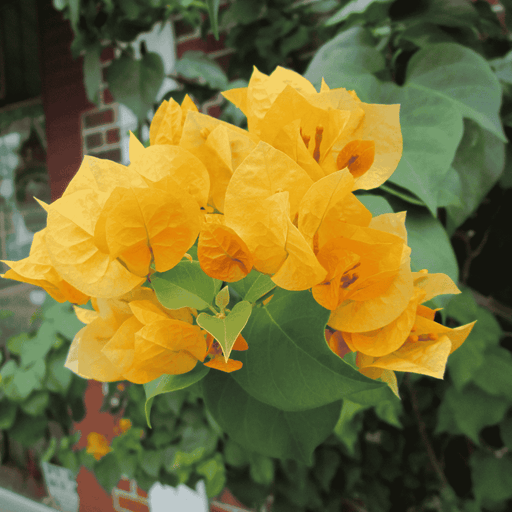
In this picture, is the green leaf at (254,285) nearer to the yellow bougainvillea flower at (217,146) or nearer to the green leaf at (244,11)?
the yellow bougainvillea flower at (217,146)

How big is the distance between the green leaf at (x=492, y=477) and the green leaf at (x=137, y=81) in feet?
2.62

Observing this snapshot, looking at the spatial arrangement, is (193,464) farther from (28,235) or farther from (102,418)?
(28,235)

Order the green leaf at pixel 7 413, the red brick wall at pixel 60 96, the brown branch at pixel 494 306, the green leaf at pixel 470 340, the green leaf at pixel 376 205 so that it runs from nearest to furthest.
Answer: the green leaf at pixel 376 205 → the green leaf at pixel 470 340 → the brown branch at pixel 494 306 → the green leaf at pixel 7 413 → the red brick wall at pixel 60 96

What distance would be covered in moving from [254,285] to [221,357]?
0.03 metres

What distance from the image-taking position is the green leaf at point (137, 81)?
643 millimetres

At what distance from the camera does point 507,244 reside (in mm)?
609

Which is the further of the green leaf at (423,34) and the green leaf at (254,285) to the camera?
the green leaf at (423,34)

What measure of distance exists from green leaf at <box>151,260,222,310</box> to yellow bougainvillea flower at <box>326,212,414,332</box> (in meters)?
0.04

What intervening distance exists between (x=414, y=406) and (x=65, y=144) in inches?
48.2

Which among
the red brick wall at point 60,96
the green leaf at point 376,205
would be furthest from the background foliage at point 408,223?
the red brick wall at point 60,96

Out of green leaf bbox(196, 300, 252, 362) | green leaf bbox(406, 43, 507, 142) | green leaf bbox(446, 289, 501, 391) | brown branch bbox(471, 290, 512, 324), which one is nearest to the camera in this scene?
green leaf bbox(196, 300, 252, 362)

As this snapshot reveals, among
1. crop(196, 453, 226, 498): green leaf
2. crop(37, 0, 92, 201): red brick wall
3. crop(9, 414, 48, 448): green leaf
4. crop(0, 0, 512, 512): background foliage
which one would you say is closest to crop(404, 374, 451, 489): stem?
crop(0, 0, 512, 512): background foliage

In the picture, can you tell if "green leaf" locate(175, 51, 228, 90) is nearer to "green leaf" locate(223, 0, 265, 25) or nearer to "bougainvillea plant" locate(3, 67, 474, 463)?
"green leaf" locate(223, 0, 265, 25)

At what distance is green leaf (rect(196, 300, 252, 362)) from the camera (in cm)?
11
